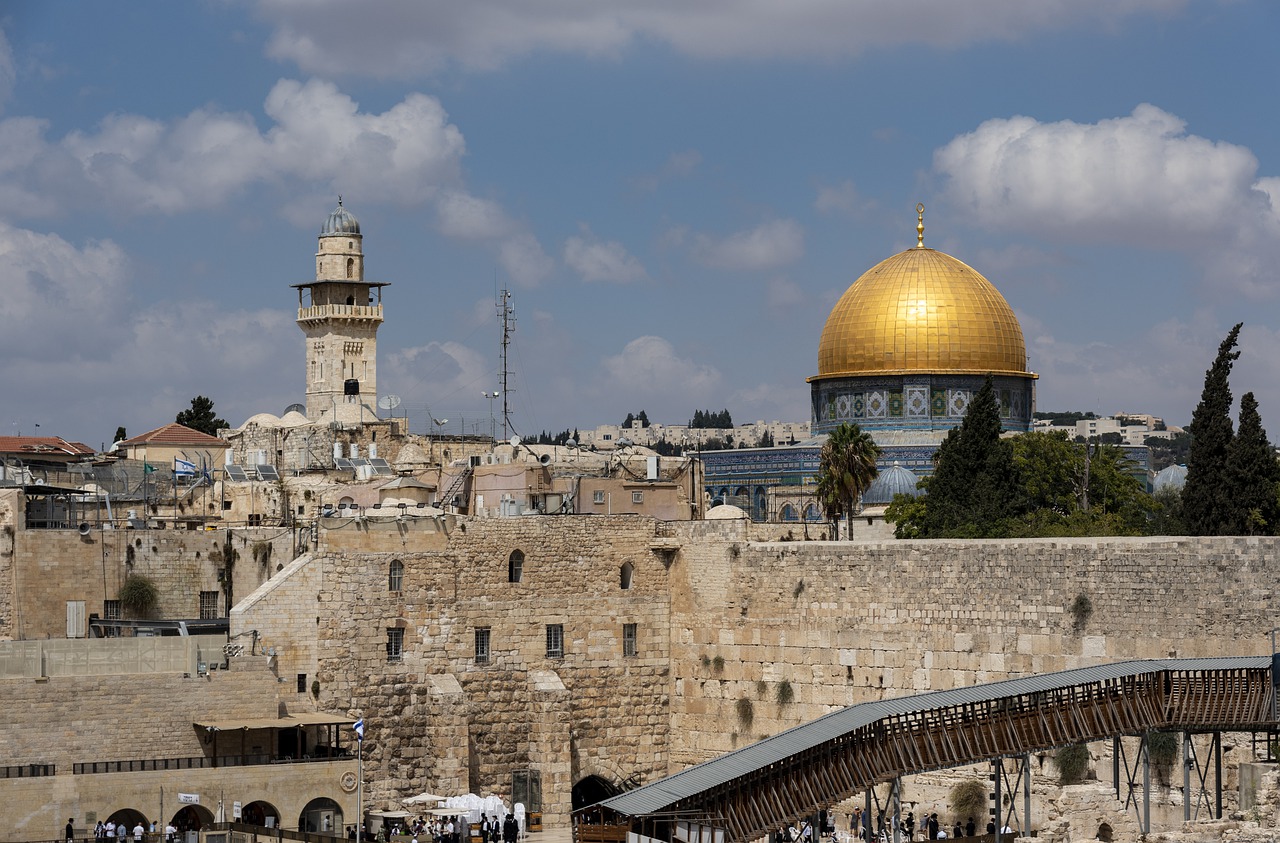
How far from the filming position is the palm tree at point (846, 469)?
42.4 meters

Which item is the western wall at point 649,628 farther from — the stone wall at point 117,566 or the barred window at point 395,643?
the stone wall at point 117,566

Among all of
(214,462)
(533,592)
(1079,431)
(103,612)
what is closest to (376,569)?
(533,592)

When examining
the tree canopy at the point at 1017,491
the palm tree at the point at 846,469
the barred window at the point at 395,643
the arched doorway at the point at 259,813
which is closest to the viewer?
the arched doorway at the point at 259,813

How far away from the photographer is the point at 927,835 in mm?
32938

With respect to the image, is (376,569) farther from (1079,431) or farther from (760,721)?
(1079,431)

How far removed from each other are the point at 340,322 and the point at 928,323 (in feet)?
54.4

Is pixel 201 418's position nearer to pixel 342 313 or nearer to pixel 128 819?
pixel 342 313

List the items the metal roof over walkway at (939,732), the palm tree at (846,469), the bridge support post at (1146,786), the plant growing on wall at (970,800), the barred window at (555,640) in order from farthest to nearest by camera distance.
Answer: the palm tree at (846,469)
the barred window at (555,640)
the plant growing on wall at (970,800)
the metal roof over walkway at (939,732)
the bridge support post at (1146,786)

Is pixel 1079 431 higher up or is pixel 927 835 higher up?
pixel 1079 431

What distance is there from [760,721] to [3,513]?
1308 centimetres

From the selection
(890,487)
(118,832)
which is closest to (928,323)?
(890,487)

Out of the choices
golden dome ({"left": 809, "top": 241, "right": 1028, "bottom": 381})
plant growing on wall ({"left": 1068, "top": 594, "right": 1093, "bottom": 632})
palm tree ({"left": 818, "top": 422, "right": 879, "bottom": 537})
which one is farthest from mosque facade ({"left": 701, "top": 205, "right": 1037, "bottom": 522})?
plant growing on wall ({"left": 1068, "top": 594, "right": 1093, "bottom": 632})

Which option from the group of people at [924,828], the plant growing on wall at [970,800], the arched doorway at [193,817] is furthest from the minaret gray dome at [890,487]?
the arched doorway at [193,817]

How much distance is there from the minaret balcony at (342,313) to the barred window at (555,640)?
84.0ft
